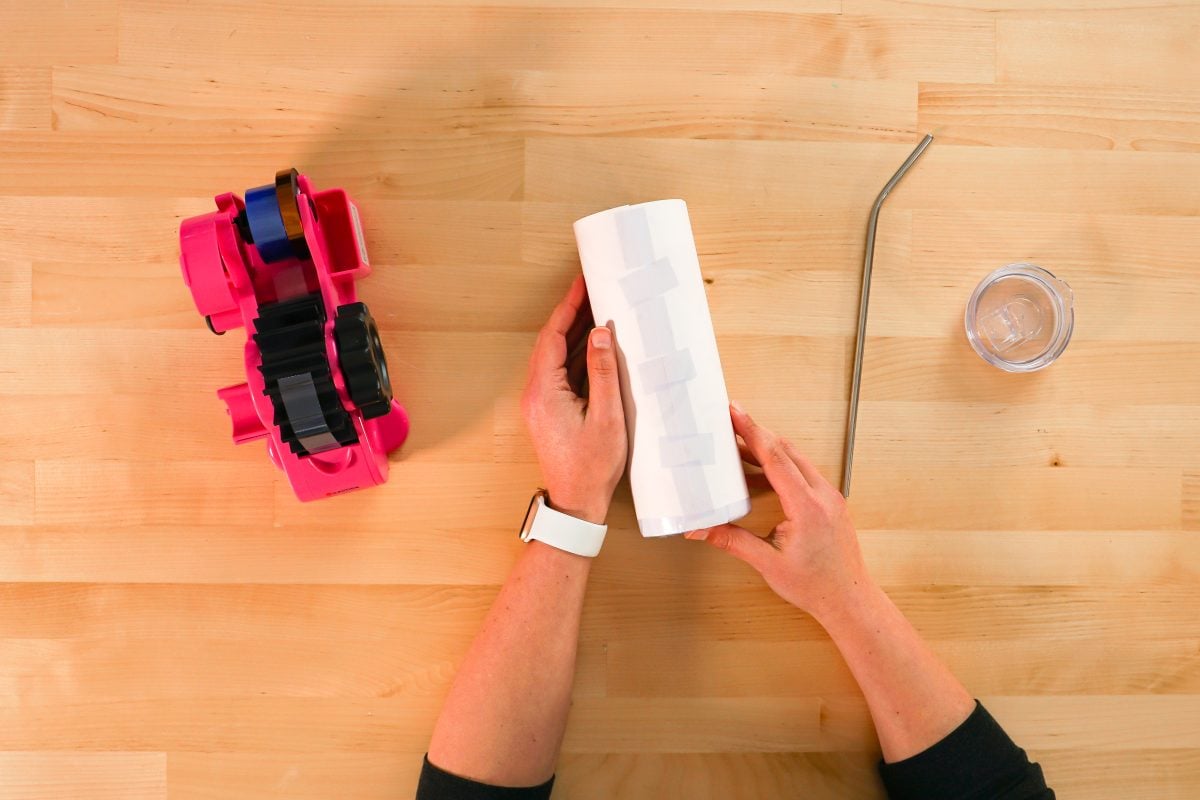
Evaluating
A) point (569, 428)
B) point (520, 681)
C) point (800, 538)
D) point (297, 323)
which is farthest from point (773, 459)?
point (297, 323)

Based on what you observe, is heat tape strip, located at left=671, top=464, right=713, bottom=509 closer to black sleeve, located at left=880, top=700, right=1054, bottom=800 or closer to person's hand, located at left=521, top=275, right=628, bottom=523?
person's hand, located at left=521, top=275, right=628, bottom=523

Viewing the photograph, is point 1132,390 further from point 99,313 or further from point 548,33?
point 99,313

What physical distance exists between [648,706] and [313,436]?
15.7 inches

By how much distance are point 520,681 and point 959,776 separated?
390 millimetres

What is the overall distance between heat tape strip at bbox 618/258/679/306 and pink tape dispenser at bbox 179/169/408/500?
0.21 m

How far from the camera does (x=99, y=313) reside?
678 mm

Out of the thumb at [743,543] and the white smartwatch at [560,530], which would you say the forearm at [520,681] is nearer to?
the white smartwatch at [560,530]

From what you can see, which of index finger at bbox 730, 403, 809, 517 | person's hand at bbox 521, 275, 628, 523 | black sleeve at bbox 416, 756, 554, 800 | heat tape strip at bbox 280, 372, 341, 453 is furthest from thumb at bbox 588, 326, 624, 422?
black sleeve at bbox 416, 756, 554, 800

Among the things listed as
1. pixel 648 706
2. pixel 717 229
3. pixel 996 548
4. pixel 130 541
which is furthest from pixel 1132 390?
pixel 130 541

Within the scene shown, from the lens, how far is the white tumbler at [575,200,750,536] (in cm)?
57

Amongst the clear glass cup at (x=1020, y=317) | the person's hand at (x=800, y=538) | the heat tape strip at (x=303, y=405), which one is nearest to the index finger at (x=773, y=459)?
the person's hand at (x=800, y=538)

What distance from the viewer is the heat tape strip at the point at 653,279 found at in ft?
1.86

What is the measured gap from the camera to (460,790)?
0.62 meters

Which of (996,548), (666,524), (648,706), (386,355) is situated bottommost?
(648,706)
